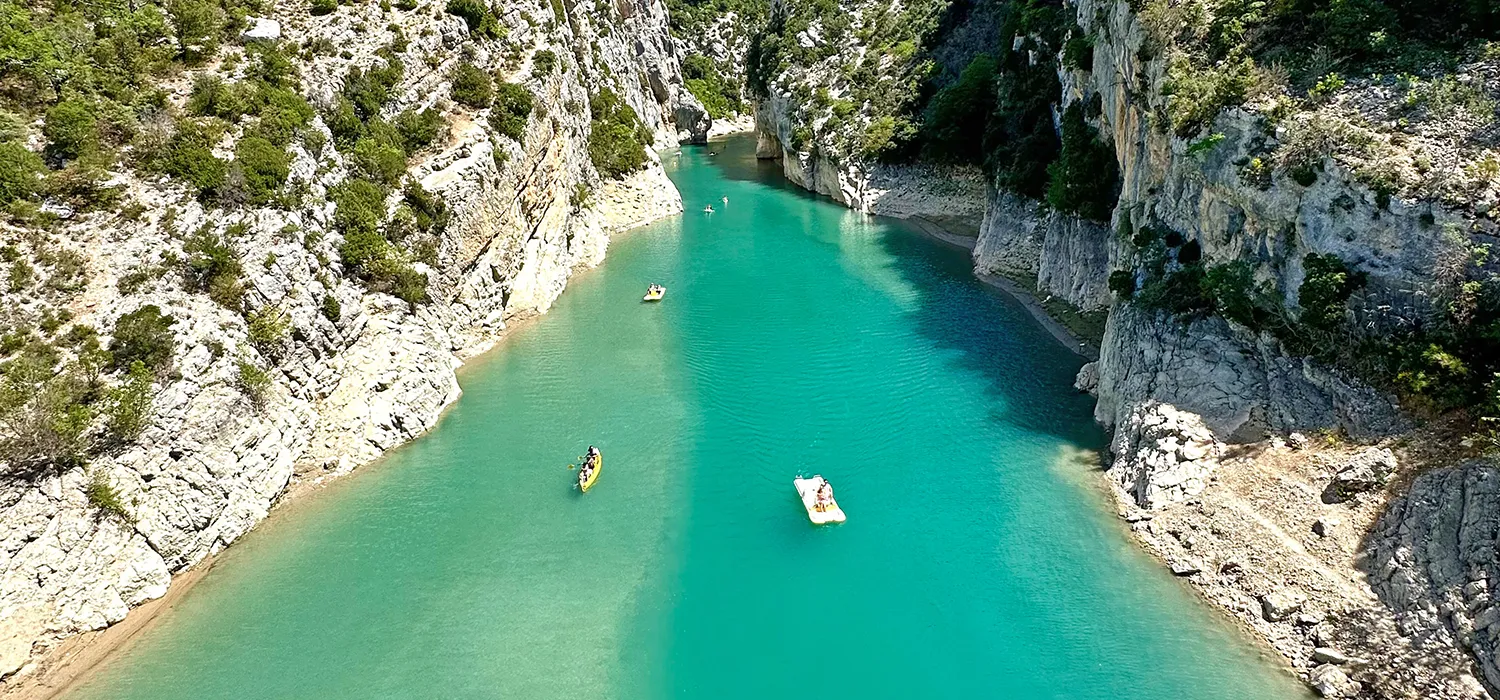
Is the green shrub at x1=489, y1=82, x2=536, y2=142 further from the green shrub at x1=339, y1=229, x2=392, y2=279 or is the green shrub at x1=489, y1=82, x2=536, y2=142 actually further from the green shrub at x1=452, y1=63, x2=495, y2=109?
the green shrub at x1=339, y1=229, x2=392, y2=279

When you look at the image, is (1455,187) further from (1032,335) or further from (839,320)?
(839,320)

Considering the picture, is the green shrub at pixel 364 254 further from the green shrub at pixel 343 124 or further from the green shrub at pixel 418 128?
the green shrub at pixel 418 128

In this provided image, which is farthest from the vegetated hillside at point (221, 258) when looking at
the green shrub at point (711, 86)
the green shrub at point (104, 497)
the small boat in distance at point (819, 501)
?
the green shrub at point (711, 86)

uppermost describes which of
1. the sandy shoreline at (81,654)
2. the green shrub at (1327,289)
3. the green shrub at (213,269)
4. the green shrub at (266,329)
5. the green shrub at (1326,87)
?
the green shrub at (1326,87)

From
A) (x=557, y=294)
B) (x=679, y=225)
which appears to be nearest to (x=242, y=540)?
(x=557, y=294)

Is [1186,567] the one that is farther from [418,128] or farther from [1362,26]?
[418,128]

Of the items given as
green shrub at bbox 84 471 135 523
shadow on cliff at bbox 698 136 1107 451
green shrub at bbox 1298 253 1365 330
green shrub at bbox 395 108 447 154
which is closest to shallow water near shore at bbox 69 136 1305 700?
shadow on cliff at bbox 698 136 1107 451
